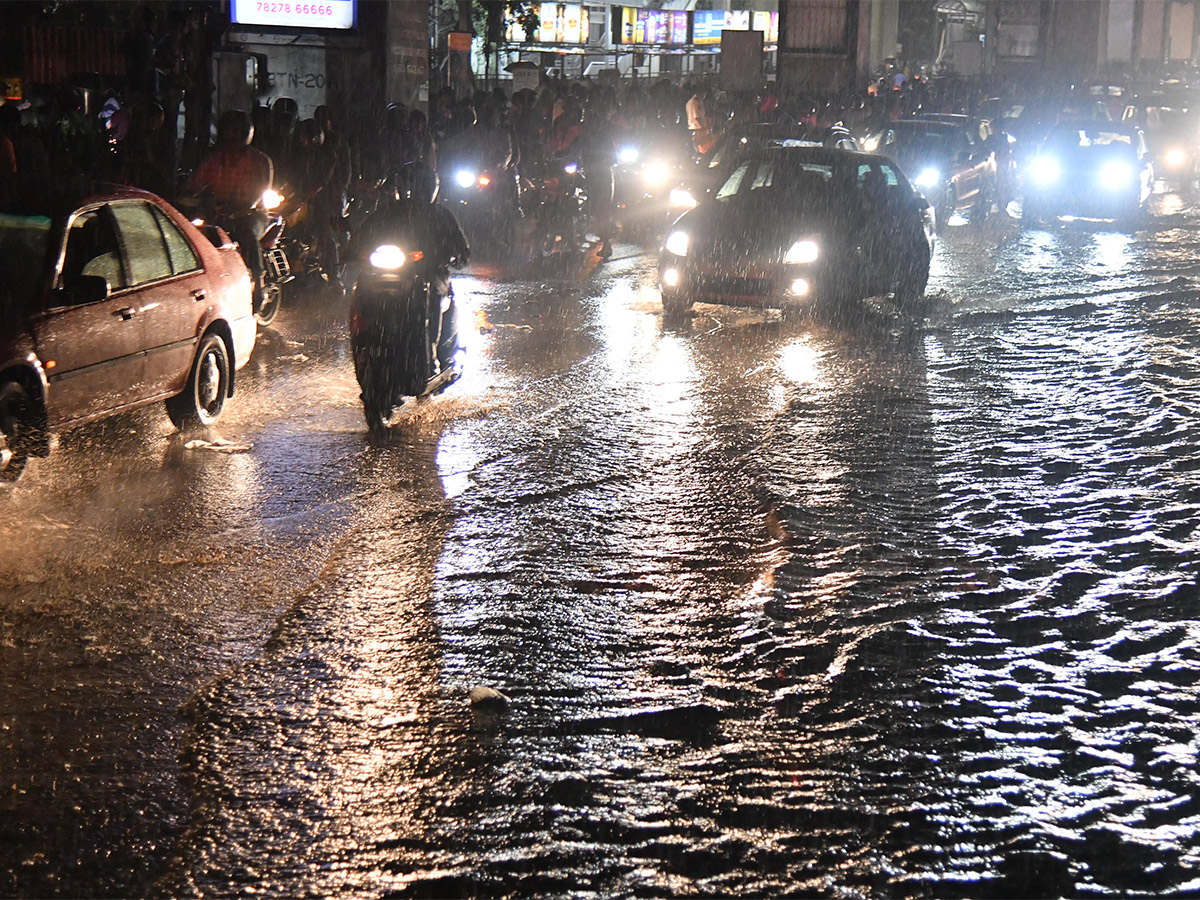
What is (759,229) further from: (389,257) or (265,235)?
(389,257)

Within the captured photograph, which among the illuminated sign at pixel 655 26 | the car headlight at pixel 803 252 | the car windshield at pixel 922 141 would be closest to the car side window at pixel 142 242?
the car headlight at pixel 803 252

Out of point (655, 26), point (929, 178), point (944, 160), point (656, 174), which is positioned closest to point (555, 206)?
point (656, 174)

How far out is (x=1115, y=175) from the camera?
26.2 meters

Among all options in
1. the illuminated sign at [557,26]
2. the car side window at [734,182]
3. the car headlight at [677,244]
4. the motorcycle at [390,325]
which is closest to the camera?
the motorcycle at [390,325]

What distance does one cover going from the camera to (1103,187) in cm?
2616

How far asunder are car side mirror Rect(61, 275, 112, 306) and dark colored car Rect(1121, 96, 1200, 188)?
101 feet

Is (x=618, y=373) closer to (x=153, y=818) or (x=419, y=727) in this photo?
(x=419, y=727)

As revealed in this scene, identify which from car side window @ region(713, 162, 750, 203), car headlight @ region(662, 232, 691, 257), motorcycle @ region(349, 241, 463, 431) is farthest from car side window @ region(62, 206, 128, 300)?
car side window @ region(713, 162, 750, 203)

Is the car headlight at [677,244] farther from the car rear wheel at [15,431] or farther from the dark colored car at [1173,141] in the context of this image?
the dark colored car at [1173,141]

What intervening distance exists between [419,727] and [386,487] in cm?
309

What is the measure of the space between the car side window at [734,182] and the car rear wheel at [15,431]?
8.83m

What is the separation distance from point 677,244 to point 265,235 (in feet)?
12.4

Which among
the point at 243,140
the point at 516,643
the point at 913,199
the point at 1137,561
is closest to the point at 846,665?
the point at 516,643

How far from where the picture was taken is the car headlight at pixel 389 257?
9156 mm
